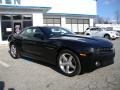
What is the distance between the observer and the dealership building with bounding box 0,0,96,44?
2048 centimetres

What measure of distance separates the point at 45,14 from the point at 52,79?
21912 mm

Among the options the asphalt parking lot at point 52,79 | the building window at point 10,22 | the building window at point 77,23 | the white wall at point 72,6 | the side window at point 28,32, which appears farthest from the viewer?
the building window at point 77,23

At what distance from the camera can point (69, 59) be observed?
21.5ft

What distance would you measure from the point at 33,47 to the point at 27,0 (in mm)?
18258

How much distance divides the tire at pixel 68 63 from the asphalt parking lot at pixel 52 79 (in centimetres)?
17

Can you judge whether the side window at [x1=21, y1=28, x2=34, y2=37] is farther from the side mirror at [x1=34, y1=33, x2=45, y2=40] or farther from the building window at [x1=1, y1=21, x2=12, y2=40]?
the building window at [x1=1, y1=21, x2=12, y2=40]

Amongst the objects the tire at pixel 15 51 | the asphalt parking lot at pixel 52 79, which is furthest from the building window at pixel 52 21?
the asphalt parking lot at pixel 52 79

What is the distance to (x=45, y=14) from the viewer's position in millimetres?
27609

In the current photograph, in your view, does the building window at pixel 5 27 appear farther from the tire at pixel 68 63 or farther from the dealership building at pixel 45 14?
the tire at pixel 68 63

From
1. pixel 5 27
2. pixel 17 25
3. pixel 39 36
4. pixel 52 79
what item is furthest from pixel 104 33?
pixel 52 79

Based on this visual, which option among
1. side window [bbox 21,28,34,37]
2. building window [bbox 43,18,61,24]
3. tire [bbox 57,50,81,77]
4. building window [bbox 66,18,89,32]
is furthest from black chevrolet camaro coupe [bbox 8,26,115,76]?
building window [bbox 66,18,89,32]

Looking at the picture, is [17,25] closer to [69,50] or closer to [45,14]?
[45,14]

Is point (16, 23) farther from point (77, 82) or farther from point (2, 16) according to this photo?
point (77, 82)

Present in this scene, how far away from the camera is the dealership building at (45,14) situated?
2048 cm
